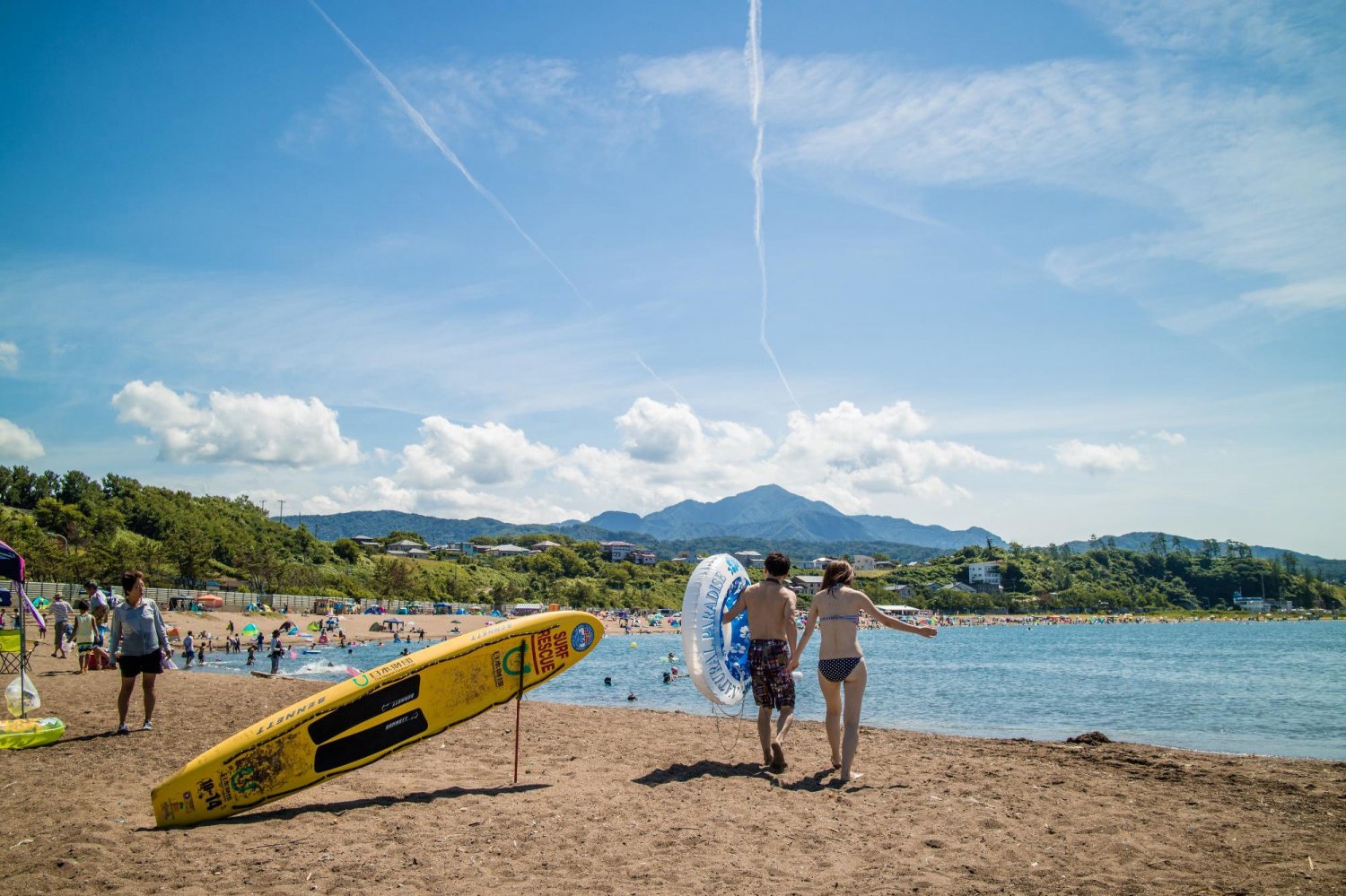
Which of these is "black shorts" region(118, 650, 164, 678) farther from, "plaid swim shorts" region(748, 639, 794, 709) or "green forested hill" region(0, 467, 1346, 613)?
"green forested hill" region(0, 467, 1346, 613)

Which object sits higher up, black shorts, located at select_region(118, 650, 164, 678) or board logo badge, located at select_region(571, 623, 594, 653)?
board logo badge, located at select_region(571, 623, 594, 653)

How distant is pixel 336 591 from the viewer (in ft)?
252

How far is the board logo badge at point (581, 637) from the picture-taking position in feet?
25.2

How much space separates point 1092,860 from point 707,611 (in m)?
3.78

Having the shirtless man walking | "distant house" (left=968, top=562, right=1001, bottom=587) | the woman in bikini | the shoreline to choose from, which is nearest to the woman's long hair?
the woman in bikini

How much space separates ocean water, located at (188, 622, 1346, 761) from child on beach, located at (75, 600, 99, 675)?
8680mm

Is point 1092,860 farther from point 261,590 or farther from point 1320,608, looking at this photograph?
point 1320,608

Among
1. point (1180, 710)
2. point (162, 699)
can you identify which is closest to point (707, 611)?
point (162, 699)

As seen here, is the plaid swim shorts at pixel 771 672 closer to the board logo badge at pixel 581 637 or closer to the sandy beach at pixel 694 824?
the sandy beach at pixel 694 824

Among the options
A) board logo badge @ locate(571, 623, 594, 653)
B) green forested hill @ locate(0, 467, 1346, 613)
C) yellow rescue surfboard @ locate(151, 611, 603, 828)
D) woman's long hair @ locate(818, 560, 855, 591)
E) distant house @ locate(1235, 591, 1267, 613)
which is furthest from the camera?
distant house @ locate(1235, 591, 1267, 613)

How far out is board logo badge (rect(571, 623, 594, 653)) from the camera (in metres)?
7.68

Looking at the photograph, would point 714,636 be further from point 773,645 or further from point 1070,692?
point 1070,692

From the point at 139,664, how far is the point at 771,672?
6760 millimetres

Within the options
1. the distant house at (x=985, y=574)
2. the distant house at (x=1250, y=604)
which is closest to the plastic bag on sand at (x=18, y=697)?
the distant house at (x=985, y=574)
